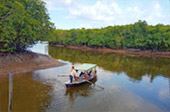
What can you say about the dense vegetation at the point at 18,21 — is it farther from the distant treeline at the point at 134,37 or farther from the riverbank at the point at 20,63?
the distant treeline at the point at 134,37

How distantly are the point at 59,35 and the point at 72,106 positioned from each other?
242 feet

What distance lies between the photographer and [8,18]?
1742cm

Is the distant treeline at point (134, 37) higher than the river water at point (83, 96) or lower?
higher

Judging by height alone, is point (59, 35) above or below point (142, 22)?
below

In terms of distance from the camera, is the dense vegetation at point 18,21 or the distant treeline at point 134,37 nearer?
the dense vegetation at point 18,21

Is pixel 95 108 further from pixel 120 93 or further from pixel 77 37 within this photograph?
pixel 77 37

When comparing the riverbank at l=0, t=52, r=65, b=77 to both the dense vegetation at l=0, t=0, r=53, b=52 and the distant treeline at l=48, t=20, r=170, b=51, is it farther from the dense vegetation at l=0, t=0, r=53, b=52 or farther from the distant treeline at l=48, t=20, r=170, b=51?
the distant treeline at l=48, t=20, r=170, b=51

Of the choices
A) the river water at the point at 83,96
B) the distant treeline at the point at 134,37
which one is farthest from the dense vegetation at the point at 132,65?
the distant treeline at the point at 134,37

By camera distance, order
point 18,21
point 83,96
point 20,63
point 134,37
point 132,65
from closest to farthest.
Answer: point 83,96
point 18,21
point 20,63
point 132,65
point 134,37

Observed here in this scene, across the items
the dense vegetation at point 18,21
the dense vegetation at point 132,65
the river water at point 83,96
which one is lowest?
the river water at point 83,96

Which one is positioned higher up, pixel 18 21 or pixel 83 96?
pixel 18 21

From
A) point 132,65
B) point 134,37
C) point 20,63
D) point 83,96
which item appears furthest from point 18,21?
point 134,37

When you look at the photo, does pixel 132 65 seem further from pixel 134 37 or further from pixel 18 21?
pixel 134 37

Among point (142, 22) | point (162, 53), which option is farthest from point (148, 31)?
point (162, 53)
